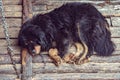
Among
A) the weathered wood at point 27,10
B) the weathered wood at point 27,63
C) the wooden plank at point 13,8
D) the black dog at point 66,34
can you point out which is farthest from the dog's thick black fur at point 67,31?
the wooden plank at point 13,8

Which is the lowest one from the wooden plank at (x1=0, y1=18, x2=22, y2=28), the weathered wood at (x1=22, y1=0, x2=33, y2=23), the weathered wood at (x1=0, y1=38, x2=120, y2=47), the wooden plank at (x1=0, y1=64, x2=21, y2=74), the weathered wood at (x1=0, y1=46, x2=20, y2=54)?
the wooden plank at (x1=0, y1=64, x2=21, y2=74)

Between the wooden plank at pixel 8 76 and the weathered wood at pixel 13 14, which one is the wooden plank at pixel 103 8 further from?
the wooden plank at pixel 8 76

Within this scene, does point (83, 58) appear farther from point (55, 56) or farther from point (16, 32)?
point (16, 32)

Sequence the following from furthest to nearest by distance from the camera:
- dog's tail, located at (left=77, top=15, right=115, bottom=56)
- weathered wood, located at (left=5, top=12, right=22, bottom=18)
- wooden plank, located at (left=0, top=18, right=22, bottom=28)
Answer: weathered wood, located at (left=5, top=12, right=22, bottom=18) < wooden plank, located at (left=0, top=18, right=22, bottom=28) < dog's tail, located at (left=77, top=15, right=115, bottom=56)

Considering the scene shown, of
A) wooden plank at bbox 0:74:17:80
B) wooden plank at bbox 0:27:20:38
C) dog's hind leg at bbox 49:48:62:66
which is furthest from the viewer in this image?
wooden plank at bbox 0:27:20:38

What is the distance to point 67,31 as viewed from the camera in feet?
15.2

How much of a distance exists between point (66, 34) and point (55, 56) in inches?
11.2

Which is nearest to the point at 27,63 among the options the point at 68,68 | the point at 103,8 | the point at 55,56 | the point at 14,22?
the point at 55,56

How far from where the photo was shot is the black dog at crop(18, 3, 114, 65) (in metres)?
4.53

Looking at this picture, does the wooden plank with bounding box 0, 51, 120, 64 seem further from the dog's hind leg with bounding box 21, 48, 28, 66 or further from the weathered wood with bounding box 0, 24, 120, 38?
the weathered wood with bounding box 0, 24, 120, 38

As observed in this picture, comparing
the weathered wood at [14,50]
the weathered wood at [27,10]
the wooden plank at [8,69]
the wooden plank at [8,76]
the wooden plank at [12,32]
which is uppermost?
the weathered wood at [27,10]

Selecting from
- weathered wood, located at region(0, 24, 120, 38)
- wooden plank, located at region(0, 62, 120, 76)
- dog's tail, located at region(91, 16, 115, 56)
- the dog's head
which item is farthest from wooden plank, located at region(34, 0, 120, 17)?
wooden plank, located at region(0, 62, 120, 76)

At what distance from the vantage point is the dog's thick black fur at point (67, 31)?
4543 millimetres

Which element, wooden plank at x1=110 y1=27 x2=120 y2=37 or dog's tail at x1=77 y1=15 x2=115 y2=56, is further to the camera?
wooden plank at x1=110 y1=27 x2=120 y2=37
